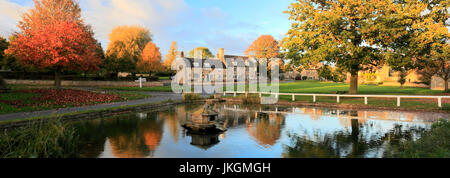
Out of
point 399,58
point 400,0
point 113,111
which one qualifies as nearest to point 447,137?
point 399,58

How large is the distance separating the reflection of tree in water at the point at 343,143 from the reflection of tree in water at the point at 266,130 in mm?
706

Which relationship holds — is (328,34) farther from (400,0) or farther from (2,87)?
(2,87)

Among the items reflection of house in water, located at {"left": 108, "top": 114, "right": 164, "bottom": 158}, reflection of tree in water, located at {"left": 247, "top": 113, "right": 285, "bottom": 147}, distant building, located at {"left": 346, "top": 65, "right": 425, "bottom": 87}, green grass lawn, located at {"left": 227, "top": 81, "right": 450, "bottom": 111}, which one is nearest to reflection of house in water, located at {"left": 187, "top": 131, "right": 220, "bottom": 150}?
reflection of house in water, located at {"left": 108, "top": 114, "right": 164, "bottom": 158}

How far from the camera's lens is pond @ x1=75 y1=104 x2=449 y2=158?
8297 millimetres

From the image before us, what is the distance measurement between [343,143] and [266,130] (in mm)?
3550

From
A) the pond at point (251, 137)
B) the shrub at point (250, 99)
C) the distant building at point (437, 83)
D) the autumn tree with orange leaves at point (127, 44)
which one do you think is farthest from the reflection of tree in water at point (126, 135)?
the distant building at point (437, 83)

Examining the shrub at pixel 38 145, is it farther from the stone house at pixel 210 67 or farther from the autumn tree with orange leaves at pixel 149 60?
the stone house at pixel 210 67

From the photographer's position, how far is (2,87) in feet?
71.8

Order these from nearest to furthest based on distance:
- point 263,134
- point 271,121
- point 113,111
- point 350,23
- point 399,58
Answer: point 263,134, point 271,121, point 113,111, point 399,58, point 350,23

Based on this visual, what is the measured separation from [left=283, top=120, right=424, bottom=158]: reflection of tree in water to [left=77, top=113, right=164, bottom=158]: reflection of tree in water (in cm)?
480

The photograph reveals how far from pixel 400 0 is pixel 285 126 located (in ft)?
62.7

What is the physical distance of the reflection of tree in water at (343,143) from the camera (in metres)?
8.18

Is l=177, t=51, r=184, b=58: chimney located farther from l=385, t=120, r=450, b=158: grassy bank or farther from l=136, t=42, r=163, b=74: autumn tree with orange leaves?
l=385, t=120, r=450, b=158: grassy bank
